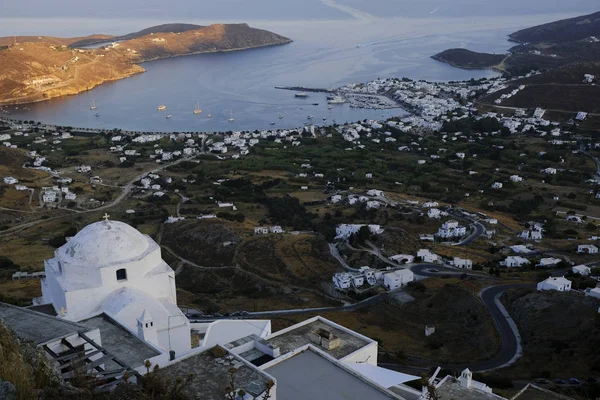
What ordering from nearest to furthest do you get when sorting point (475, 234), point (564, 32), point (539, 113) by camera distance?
point (475, 234) < point (539, 113) < point (564, 32)

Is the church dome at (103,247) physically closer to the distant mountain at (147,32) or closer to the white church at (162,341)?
the white church at (162,341)

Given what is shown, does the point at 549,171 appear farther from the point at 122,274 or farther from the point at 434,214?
the point at 122,274

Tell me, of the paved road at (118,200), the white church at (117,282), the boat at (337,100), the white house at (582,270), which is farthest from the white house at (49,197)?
the boat at (337,100)

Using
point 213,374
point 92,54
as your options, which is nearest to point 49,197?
point 213,374

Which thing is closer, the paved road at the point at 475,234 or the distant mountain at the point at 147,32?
the paved road at the point at 475,234

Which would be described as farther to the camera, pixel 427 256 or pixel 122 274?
pixel 427 256

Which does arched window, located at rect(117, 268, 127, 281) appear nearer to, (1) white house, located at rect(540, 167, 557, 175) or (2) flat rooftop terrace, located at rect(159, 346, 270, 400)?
(2) flat rooftop terrace, located at rect(159, 346, 270, 400)

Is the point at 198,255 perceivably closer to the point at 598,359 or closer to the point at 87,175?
the point at 598,359
